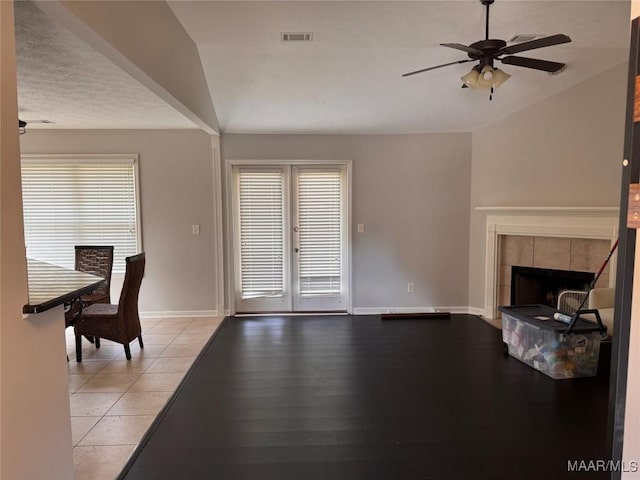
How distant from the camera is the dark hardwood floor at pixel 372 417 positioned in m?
2.00

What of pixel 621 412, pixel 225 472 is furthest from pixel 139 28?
pixel 621 412

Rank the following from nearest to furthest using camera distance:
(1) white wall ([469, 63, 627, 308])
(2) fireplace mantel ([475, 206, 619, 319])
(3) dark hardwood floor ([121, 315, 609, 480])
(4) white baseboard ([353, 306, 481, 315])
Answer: (3) dark hardwood floor ([121, 315, 609, 480]) → (1) white wall ([469, 63, 627, 308]) → (2) fireplace mantel ([475, 206, 619, 319]) → (4) white baseboard ([353, 306, 481, 315])

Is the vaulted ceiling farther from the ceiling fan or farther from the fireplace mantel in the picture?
the fireplace mantel

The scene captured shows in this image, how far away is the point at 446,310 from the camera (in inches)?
195

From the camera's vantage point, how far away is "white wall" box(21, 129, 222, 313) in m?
4.54

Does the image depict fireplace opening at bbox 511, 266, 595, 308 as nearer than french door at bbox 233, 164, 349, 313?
Yes

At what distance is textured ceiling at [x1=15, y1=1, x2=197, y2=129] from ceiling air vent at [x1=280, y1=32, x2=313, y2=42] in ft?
3.97

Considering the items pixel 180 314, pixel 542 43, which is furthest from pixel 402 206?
pixel 180 314

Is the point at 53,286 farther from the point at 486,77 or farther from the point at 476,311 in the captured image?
the point at 476,311

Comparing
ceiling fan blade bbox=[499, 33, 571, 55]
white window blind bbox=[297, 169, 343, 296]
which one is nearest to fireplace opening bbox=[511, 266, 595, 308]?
white window blind bbox=[297, 169, 343, 296]

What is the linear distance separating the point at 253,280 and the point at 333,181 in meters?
1.69

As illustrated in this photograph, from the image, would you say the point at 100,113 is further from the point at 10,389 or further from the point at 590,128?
the point at 590,128

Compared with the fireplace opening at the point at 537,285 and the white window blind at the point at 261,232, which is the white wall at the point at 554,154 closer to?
the fireplace opening at the point at 537,285

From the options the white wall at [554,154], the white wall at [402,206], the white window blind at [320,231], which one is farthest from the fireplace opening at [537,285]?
the white window blind at [320,231]
